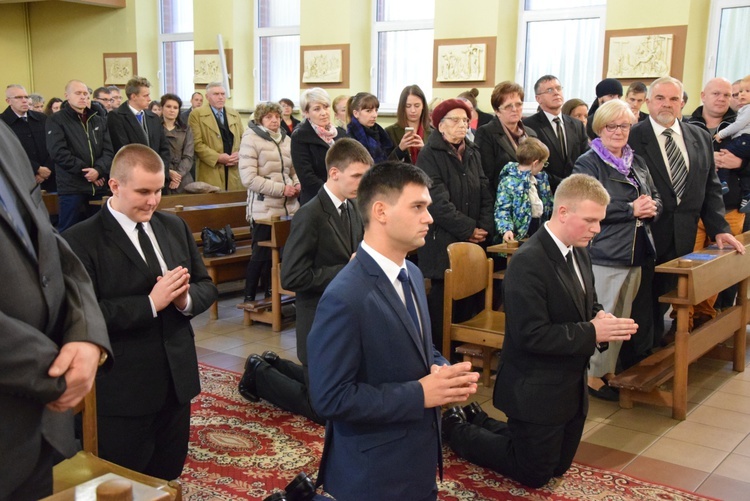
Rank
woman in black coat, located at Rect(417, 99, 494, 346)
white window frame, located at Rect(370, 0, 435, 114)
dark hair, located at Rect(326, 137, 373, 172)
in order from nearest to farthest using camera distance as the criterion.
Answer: dark hair, located at Rect(326, 137, 373, 172) → woman in black coat, located at Rect(417, 99, 494, 346) → white window frame, located at Rect(370, 0, 435, 114)

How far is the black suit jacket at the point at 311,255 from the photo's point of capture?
140 inches

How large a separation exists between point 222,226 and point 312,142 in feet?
6.21

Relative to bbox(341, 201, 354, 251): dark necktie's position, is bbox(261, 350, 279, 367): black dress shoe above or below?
below

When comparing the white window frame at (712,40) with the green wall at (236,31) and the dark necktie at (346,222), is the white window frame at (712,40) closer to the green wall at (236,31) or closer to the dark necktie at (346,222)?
the green wall at (236,31)

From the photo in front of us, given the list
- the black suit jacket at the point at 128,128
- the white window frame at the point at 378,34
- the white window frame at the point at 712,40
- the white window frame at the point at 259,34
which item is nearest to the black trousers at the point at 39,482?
the black suit jacket at the point at 128,128

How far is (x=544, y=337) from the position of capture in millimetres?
3020

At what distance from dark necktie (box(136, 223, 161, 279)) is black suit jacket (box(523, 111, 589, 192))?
3.18 meters

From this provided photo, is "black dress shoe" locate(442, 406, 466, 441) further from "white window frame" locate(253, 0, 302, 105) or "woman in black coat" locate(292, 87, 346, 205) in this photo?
"white window frame" locate(253, 0, 302, 105)

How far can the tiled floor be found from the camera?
3.38m

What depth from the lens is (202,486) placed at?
3.23 metres

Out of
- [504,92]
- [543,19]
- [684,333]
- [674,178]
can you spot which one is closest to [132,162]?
[684,333]

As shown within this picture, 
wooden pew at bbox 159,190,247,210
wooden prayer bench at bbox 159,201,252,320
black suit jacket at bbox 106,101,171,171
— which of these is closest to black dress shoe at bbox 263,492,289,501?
wooden prayer bench at bbox 159,201,252,320

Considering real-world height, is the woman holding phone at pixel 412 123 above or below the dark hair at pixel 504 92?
below

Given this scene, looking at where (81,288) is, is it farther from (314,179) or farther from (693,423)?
(314,179)
